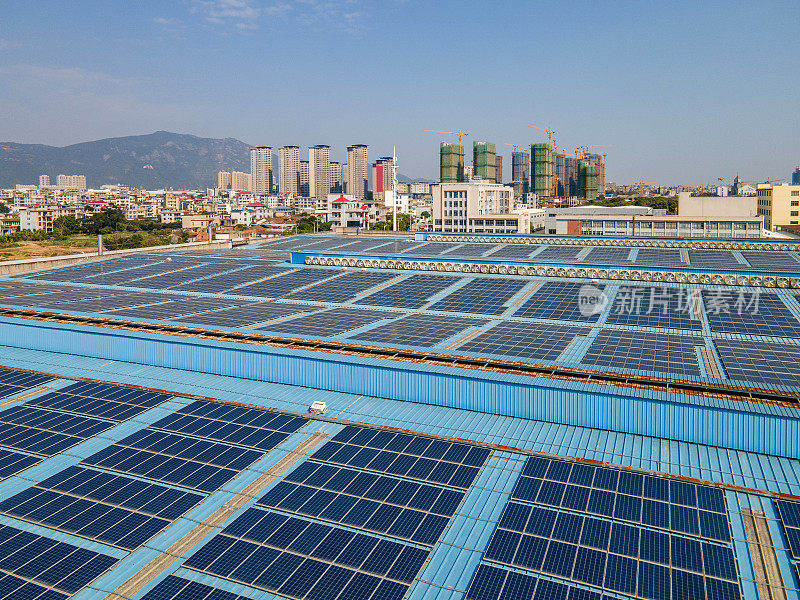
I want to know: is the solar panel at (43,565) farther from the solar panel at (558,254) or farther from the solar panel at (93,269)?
the solar panel at (558,254)

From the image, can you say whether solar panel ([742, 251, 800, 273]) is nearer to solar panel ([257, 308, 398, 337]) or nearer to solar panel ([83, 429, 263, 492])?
solar panel ([257, 308, 398, 337])

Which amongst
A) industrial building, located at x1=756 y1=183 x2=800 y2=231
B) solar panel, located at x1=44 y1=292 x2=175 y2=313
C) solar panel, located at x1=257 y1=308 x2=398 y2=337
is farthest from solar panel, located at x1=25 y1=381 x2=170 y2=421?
industrial building, located at x1=756 y1=183 x2=800 y2=231

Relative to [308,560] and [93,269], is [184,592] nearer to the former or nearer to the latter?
[308,560]

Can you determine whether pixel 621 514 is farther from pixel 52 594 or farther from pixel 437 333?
pixel 437 333

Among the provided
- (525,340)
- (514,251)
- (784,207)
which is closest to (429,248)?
Answer: (514,251)

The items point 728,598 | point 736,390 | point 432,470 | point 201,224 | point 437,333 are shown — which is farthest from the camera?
point 201,224

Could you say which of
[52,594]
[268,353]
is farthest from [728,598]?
[268,353]
